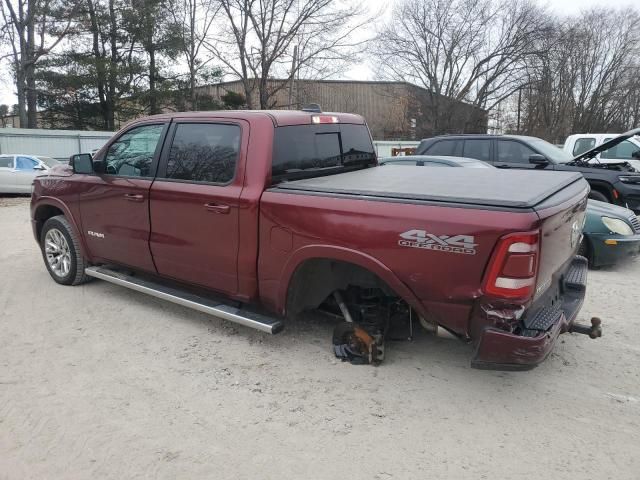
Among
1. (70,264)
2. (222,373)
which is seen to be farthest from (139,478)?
(70,264)

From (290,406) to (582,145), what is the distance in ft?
39.2

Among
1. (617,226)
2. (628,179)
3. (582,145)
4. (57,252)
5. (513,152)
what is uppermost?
(582,145)

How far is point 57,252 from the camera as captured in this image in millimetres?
5664

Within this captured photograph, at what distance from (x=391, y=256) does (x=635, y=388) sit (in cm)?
195

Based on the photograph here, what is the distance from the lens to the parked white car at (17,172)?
15828 mm

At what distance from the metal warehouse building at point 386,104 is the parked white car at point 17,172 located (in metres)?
19.1

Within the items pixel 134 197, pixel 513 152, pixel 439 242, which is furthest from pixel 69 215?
pixel 513 152

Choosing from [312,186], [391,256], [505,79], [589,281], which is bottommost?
[589,281]

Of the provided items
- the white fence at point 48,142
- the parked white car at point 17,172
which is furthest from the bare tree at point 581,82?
the parked white car at point 17,172

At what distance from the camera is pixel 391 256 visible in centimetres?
304

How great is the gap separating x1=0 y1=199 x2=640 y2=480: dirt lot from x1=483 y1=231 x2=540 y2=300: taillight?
0.85 metres

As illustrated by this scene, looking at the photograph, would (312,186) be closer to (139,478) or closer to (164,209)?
(164,209)

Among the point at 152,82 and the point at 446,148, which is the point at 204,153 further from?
the point at 152,82

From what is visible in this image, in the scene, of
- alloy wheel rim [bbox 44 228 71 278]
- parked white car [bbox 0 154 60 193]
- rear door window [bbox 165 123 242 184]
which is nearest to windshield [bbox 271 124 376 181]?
rear door window [bbox 165 123 242 184]
